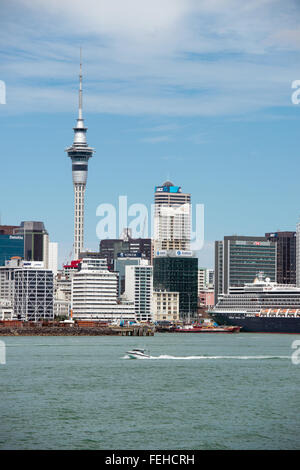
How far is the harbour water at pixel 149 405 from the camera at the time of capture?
41375 mm

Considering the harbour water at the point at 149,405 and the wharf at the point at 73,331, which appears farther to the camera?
the wharf at the point at 73,331

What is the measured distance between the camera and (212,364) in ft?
275

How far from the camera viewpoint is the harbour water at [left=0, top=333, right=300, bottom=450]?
136 ft

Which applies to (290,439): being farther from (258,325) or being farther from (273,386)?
(258,325)

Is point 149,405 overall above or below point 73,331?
above

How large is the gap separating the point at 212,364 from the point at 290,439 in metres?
42.8

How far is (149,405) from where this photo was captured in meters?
52.8

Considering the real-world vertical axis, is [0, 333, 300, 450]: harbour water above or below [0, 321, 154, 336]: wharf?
above

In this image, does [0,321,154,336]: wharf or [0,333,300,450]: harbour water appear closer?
[0,333,300,450]: harbour water

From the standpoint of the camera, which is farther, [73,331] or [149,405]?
[73,331]

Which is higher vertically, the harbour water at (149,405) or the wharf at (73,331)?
the harbour water at (149,405)

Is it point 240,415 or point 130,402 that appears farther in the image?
point 130,402
